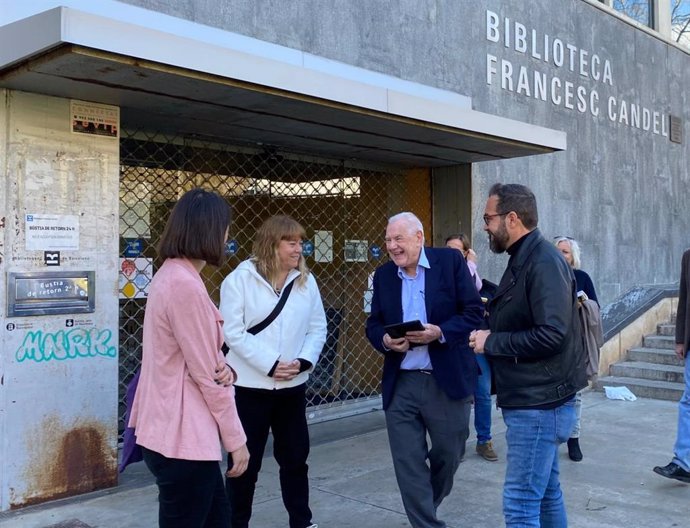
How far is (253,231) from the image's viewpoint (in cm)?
669

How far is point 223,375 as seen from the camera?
2.67m

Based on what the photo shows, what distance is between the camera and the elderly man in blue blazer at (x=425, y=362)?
375 centimetres

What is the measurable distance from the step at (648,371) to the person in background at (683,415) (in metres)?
3.47

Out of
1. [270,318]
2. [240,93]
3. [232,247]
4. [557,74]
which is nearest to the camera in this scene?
[270,318]

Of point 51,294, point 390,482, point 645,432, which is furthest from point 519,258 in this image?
point 645,432

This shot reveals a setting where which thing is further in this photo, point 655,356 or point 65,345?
point 655,356

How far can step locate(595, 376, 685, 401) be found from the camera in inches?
324

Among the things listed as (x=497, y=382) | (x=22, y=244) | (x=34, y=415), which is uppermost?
(x=22, y=244)

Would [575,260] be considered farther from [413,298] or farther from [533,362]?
[533,362]

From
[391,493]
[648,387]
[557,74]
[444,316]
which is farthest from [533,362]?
[557,74]

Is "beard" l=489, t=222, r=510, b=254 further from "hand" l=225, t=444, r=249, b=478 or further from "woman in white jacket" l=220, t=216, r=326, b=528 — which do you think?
"hand" l=225, t=444, r=249, b=478

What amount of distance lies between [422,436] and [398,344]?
544mm

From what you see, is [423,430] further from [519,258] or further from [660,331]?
[660,331]

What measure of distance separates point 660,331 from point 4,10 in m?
9.04
